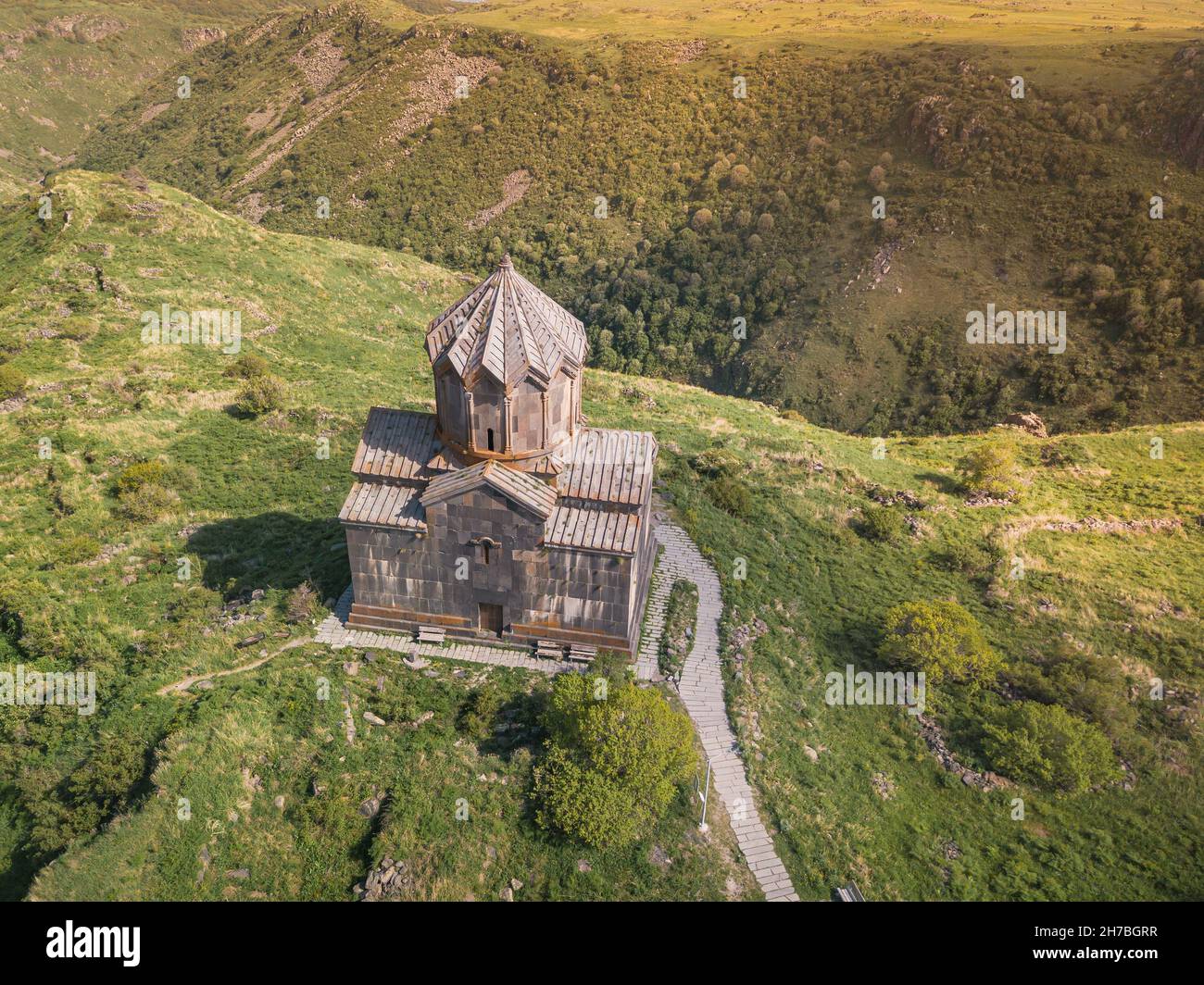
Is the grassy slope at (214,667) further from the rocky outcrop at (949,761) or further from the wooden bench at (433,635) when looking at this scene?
the rocky outcrop at (949,761)

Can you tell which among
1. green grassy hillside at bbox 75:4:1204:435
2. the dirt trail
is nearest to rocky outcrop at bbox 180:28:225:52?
green grassy hillside at bbox 75:4:1204:435

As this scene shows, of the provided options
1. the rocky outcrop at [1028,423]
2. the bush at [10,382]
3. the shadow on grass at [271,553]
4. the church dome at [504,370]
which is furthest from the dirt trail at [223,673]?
the rocky outcrop at [1028,423]

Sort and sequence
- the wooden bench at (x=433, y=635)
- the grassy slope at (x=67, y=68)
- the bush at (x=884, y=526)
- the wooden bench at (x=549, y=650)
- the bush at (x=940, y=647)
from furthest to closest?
the grassy slope at (x=67, y=68)
the bush at (x=884, y=526)
the bush at (x=940, y=647)
the wooden bench at (x=433, y=635)
the wooden bench at (x=549, y=650)

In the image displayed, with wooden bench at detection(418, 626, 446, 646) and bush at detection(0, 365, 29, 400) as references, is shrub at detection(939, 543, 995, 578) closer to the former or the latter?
wooden bench at detection(418, 626, 446, 646)

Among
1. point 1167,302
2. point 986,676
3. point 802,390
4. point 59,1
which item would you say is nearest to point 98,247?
point 802,390

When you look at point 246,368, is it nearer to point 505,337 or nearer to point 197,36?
point 505,337
